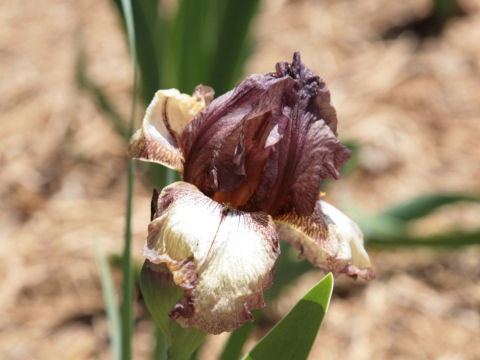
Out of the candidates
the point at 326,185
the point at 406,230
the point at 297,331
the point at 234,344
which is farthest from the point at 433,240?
the point at 297,331

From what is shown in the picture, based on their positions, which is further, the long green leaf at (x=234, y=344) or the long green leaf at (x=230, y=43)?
the long green leaf at (x=230, y=43)

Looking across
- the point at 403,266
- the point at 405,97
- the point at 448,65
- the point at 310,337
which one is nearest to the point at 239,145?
the point at 310,337

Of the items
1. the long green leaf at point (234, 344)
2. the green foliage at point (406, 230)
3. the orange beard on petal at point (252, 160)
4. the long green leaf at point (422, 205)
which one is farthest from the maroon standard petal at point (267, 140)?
the long green leaf at point (422, 205)

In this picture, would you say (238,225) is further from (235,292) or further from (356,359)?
(356,359)

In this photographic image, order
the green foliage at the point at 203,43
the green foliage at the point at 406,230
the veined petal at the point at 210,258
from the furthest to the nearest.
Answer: the green foliage at the point at 203,43, the green foliage at the point at 406,230, the veined petal at the point at 210,258

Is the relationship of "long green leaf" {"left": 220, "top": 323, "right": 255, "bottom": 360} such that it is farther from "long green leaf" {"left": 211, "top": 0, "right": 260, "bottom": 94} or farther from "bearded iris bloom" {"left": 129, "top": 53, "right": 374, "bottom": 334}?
"long green leaf" {"left": 211, "top": 0, "right": 260, "bottom": 94}

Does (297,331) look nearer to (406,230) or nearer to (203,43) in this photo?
(406,230)

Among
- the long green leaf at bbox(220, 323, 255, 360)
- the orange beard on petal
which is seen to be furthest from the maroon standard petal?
the long green leaf at bbox(220, 323, 255, 360)

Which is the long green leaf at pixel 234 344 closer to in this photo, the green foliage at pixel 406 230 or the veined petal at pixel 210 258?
the veined petal at pixel 210 258
